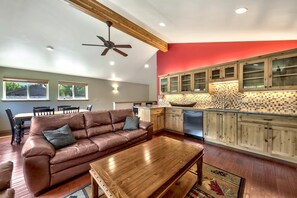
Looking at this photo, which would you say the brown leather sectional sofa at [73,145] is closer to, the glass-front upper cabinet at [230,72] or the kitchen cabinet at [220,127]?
the kitchen cabinet at [220,127]

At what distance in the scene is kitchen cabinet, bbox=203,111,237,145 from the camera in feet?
10.2

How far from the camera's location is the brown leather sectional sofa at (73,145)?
1.73 metres

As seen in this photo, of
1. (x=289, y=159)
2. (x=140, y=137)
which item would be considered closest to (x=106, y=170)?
(x=140, y=137)

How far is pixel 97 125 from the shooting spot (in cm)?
303

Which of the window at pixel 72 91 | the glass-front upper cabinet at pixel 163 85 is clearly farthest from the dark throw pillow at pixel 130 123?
the window at pixel 72 91

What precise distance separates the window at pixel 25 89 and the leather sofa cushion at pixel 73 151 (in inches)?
171

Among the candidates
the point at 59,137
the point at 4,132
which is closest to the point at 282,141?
the point at 59,137

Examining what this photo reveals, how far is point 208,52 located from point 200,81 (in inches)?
38.5

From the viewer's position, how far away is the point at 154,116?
4.45 m

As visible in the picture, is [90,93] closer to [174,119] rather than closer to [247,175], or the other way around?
[174,119]

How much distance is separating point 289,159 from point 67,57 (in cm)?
655

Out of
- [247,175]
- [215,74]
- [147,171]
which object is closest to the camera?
[147,171]

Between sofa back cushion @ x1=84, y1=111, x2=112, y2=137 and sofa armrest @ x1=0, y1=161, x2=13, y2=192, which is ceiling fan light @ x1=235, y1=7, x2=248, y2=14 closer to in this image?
sofa back cushion @ x1=84, y1=111, x2=112, y2=137

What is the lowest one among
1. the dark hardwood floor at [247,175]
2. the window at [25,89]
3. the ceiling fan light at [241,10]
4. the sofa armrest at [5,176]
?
the dark hardwood floor at [247,175]
